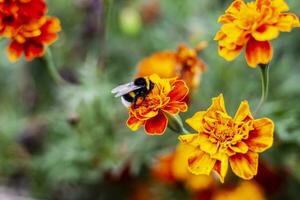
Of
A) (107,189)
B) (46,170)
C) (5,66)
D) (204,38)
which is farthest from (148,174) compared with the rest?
(5,66)

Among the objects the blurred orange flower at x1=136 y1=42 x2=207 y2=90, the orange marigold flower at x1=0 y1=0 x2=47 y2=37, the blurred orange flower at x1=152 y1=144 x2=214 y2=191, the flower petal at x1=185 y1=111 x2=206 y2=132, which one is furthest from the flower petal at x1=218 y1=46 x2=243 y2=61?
the blurred orange flower at x1=152 y1=144 x2=214 y2=191

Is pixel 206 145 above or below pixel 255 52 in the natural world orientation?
below

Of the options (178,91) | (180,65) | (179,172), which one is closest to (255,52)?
(178,91)

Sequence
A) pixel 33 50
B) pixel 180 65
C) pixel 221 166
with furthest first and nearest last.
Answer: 1. pixel 180 65
2. pixel 33 50
3. pixel 221 166

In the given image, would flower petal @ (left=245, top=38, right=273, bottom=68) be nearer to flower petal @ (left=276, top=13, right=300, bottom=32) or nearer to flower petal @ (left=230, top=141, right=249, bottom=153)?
flower petal @ (left=276, top=13, right=300, bottom=32)

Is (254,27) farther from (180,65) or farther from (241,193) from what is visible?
(241,193)

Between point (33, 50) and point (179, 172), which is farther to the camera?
point (179, 172)

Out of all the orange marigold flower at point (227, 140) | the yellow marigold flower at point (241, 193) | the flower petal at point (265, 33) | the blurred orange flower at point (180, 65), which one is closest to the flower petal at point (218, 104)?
the orange marigold flower at point (227, 140)
